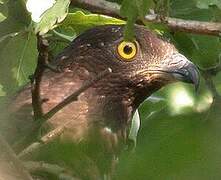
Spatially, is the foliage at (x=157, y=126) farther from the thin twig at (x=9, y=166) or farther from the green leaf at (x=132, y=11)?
the thin twig at (x=9, y=166)

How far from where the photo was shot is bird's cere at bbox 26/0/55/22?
1951 millimetres

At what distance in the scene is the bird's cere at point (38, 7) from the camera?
1951 millimetres

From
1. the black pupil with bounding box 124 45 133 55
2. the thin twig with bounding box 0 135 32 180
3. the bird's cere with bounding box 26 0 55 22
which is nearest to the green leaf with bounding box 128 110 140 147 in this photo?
the black pupil with bounding box 124 45 133 55

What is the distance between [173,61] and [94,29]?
0.42m

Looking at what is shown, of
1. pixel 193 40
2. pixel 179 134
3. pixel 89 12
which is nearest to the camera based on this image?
pixel 179 134

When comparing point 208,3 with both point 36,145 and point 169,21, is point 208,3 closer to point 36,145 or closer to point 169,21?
point 169,21

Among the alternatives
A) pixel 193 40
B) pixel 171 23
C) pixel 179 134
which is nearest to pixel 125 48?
pixel 193 40

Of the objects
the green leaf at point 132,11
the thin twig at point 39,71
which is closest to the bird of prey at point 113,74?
the thin twig at point 39,71

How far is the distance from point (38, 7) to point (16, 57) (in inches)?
30.4

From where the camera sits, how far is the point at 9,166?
3.65 ft

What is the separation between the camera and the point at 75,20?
2.84m

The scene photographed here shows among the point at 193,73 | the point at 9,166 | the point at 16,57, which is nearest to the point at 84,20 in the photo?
the point at 16,57

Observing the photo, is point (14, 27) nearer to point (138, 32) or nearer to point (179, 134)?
point (138, 32)

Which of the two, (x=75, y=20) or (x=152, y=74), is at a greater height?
(x=75, y=20)
